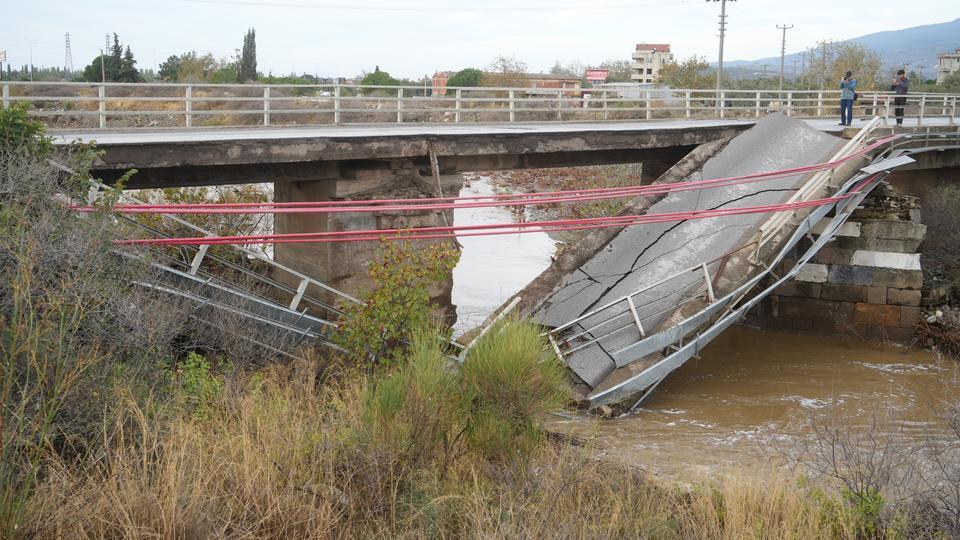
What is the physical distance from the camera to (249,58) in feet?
295

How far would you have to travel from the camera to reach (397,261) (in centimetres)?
1290

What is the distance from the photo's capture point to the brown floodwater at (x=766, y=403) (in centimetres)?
1200

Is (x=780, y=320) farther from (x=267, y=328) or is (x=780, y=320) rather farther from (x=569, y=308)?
(x=267, y=328)

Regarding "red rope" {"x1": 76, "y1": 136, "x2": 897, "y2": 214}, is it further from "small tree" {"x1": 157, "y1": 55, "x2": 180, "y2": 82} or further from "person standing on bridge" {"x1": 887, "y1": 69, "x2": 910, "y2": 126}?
"small tree" {"x1": 157, "y1": 55, "x2": 180, "y2": 82}

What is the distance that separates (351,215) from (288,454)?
32.2 feet

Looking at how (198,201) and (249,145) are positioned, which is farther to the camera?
(198,201)

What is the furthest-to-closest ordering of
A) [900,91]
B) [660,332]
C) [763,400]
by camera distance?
[900,91]
[763,400]
[660,332]

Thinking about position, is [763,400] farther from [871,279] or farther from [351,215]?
[351,215]

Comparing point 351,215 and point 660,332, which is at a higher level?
point 351,215

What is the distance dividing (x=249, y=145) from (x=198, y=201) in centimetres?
444

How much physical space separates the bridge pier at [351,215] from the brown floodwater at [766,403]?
5430 millimetres

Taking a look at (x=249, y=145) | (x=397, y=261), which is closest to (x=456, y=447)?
(x=397, y=261)

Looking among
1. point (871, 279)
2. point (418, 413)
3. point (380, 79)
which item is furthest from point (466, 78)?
point (418, 413)

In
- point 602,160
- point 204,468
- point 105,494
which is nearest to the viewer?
point 105,494
